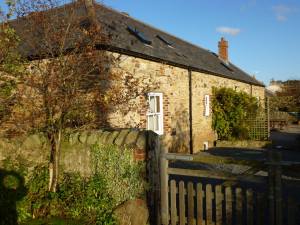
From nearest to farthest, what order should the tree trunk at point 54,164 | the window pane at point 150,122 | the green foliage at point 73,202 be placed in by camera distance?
the green foliage at point 73,202 < the tree trunk at point 54,164 < the window pane at point 150,122

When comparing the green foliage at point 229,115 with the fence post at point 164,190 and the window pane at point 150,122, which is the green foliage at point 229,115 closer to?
the window pane at point 150,122

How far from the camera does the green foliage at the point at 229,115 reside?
59.7 feet

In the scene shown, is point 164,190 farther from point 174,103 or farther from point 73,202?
point 174,103

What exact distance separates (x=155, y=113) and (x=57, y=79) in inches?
248

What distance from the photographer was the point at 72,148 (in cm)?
656

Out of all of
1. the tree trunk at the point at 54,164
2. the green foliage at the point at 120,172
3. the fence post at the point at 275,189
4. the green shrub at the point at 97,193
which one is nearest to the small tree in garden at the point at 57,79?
the tree trunk at the point at 54,164

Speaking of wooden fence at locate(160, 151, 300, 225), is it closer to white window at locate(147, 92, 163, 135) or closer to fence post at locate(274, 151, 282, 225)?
fence post at locate(274, 151, 282, 225)

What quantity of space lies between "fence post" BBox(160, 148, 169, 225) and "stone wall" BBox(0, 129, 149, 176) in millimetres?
A: 405

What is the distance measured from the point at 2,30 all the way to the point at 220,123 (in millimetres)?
13643

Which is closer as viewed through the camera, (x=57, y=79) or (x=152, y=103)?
(x=57, y=79)

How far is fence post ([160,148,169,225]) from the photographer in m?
5.61

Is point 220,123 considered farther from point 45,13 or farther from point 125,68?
point 45,13

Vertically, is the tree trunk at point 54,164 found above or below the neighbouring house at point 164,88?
below

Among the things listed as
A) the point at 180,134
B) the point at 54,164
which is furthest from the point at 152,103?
the point at 54,164
